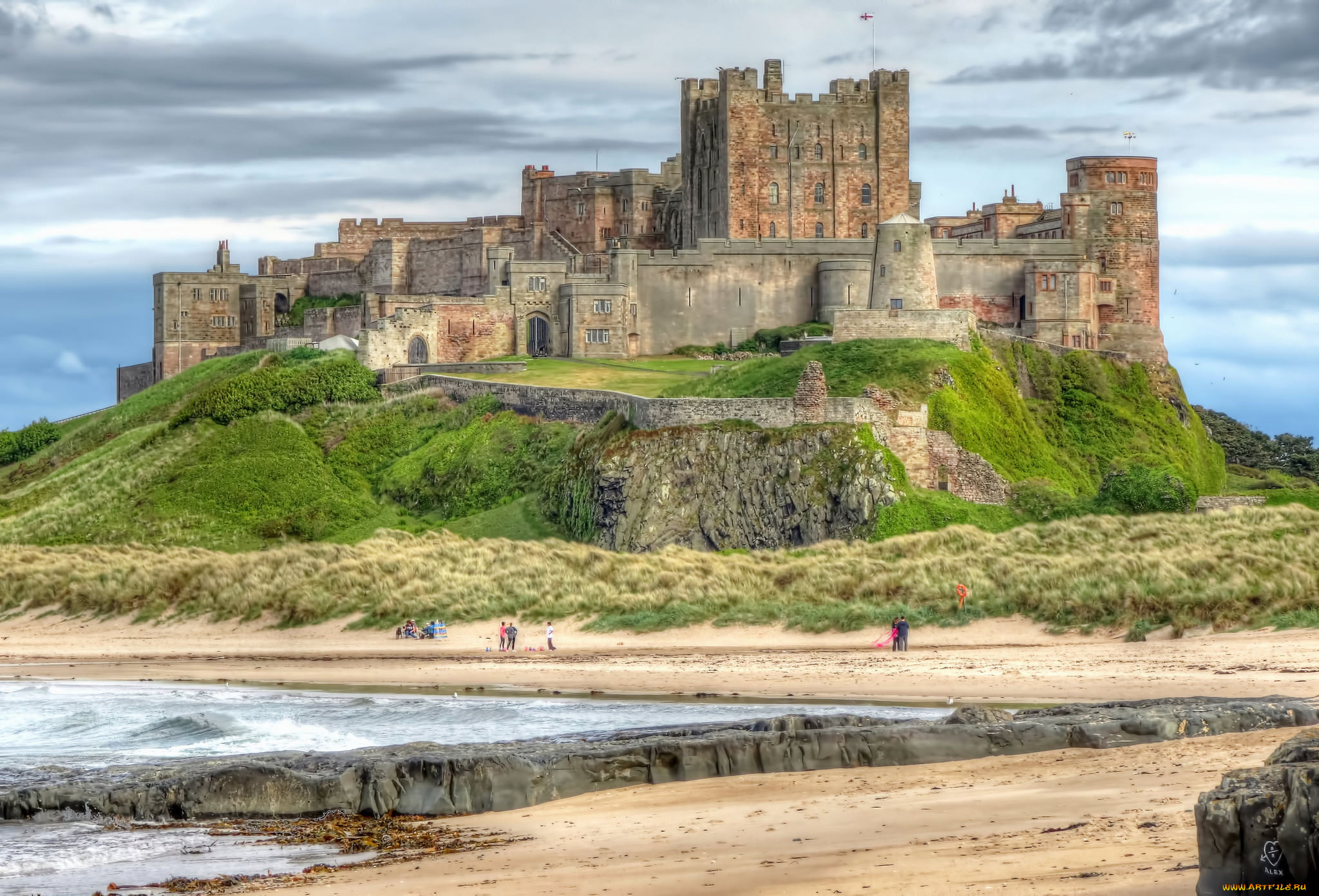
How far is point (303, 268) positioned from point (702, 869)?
71642 mm

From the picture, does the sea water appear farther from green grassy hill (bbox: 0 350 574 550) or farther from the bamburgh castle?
the bamburgh castle

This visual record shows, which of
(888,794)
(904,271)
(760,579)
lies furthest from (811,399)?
(888,794)

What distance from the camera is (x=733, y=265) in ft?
214

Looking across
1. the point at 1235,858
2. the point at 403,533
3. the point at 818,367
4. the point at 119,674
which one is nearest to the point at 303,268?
the point at 403,533

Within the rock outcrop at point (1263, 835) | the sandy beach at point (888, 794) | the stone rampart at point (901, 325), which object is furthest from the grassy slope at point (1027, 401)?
the rock outcrop at point (1263, 835)

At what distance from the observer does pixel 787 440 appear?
4484cm

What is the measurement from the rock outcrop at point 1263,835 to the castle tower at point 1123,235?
54.5 meters

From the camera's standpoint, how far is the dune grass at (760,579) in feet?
107

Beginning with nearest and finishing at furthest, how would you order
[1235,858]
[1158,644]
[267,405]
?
[1235,858]
[1158,644]
[267,405]

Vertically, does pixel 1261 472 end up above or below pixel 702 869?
above

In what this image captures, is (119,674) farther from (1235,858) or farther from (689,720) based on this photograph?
(1235,858)

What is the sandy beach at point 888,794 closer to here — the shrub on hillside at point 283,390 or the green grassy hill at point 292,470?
the green grassy hill at point 292,470

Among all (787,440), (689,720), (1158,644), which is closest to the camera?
(689,720)

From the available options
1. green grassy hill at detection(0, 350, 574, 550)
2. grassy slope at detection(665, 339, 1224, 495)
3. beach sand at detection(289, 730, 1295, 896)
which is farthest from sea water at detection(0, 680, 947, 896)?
grassy slope at detection(665, 339, 1224, 495)
